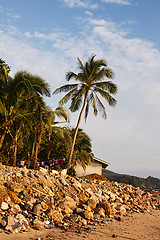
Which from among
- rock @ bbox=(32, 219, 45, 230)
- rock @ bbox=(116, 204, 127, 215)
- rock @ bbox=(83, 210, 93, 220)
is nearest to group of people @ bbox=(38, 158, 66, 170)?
rock @ bbox=(116, 204, 127, 215)

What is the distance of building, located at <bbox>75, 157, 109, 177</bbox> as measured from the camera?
29609mm

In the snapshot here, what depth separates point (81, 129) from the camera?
28.9 m

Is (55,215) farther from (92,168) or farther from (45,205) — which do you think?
(92,168)

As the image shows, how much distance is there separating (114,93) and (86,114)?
2594mm

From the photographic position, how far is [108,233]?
786 cm

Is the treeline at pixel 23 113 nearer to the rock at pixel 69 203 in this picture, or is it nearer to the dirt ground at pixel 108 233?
the rock at pixel 69 203

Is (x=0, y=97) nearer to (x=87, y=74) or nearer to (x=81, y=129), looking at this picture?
(x=87, y=74)

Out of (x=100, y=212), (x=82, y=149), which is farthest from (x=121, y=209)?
(x=82, y=149)

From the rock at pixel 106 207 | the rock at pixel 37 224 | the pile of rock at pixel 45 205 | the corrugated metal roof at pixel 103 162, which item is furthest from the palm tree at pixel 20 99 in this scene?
the corrugated metal roof at pixel 103 162

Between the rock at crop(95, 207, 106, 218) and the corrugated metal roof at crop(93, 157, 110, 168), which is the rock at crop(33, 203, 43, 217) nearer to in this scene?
the rock at crop(95, 207, 106, 218)

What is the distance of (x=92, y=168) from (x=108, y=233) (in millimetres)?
22302

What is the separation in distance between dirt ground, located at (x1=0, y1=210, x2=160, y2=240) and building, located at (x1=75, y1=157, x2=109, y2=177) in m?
19.1

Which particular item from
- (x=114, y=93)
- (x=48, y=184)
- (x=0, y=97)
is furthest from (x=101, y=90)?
(x=48, y=184)

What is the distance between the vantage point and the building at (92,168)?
29609 mm
